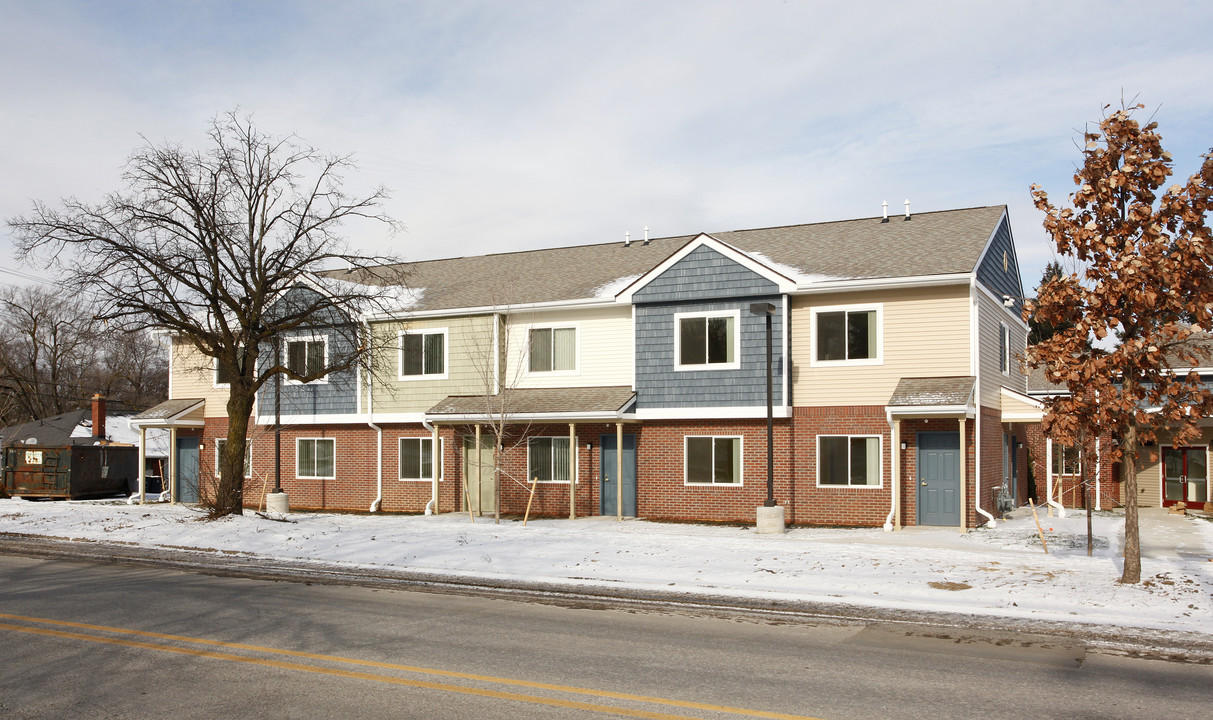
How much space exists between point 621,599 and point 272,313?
16080mm

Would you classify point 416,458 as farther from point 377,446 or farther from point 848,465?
point 848,465

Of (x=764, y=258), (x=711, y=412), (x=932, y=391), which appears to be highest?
(x=764, y=258)

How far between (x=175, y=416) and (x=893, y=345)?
2251cm

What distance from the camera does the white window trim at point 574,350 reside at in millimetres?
26062

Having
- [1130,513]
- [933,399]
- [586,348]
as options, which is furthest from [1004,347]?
[1130,513]

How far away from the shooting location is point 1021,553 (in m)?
17.2

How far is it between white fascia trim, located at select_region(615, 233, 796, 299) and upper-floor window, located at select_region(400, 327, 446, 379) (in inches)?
235

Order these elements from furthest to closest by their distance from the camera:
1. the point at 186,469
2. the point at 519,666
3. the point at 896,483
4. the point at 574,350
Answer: the point at 186,469 → the point at 574,350 → the point at 896,483 → the point at 519,666

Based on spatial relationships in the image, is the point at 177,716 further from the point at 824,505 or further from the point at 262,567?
the point at 824,505

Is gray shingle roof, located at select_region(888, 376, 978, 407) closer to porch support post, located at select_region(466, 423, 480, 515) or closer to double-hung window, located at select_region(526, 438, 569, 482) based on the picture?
double-hung window, located at select_region(526, 438, 569, 482)

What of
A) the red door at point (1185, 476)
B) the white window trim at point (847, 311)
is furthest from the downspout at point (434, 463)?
the red door at point (1185, 476)

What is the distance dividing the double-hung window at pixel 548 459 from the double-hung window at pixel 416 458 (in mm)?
2974

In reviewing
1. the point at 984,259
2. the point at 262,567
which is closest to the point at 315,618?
the point at 262,567

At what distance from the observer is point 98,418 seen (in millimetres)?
38188
